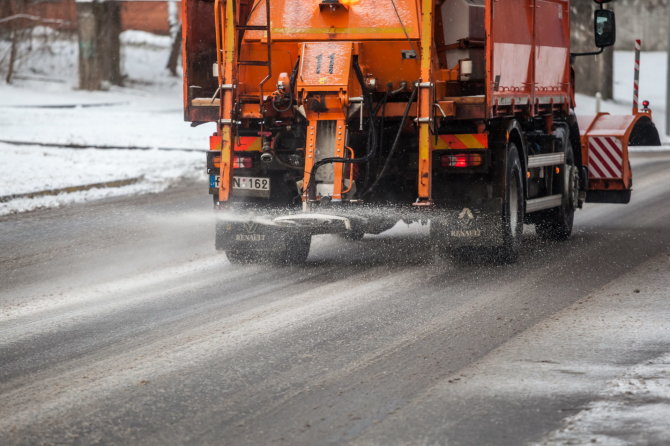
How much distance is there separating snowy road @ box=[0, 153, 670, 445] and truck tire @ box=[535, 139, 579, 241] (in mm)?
311

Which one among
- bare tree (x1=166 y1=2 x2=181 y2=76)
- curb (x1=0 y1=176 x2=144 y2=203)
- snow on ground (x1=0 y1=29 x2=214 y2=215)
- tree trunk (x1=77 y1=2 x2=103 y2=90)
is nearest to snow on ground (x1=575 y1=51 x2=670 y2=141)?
snow on ground (x1=0 y1=29 x2=214 y2=215)

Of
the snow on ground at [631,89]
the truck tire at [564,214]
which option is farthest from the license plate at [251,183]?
the snow on ground at [631,89]

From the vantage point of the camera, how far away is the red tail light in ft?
35.7

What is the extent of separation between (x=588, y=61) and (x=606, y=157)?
30.7 metres

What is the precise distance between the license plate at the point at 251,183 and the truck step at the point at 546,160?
99.4 inches

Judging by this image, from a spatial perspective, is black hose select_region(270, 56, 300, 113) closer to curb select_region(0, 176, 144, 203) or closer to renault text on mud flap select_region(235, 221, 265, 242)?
renault text on mud flap select_region(235, 221, 265, 242)

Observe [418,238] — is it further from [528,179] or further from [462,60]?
[462,60]

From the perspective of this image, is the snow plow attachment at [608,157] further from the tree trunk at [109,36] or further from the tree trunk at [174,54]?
the tree trunk at [174,54]

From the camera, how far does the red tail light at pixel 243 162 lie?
10891 mm

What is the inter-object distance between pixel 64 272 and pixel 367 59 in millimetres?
3068

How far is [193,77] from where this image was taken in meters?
11.3

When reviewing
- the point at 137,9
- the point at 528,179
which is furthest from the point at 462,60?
the point at 137,9

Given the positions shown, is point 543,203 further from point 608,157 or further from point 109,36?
point 109,36

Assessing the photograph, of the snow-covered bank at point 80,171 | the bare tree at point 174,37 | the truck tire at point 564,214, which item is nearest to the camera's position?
the truck tire at point 564,214
